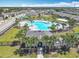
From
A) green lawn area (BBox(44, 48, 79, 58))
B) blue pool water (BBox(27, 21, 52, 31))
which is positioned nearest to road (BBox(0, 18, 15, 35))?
blue pool water (BBox(27, 21, 52, 31))

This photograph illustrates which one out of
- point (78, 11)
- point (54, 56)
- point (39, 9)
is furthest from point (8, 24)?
point (78, 11)

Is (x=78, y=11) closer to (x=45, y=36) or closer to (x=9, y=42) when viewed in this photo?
(x=45, y=36)

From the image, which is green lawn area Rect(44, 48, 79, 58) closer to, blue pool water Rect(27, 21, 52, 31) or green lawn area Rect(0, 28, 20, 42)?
blue pool water Rect(27, 21, 52, 31)

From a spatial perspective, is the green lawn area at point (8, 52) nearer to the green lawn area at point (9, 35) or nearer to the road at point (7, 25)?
the green lawn area at point (9, 35)

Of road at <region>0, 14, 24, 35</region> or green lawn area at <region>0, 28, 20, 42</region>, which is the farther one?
road at <region>0, 14, 24, 35</region>

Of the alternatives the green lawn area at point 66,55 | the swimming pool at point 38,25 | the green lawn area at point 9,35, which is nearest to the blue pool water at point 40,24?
the swimming pool at point 38,25

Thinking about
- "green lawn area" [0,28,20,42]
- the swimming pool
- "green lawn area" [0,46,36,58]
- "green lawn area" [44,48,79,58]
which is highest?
the swimming pool

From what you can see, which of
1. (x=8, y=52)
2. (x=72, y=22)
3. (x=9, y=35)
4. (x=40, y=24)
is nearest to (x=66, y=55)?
(x=72, y=22)

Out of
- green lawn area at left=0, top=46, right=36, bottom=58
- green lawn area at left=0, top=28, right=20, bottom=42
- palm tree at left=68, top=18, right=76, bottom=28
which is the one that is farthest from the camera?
palm tree at left=68, top=18, right=76, bottom=28
